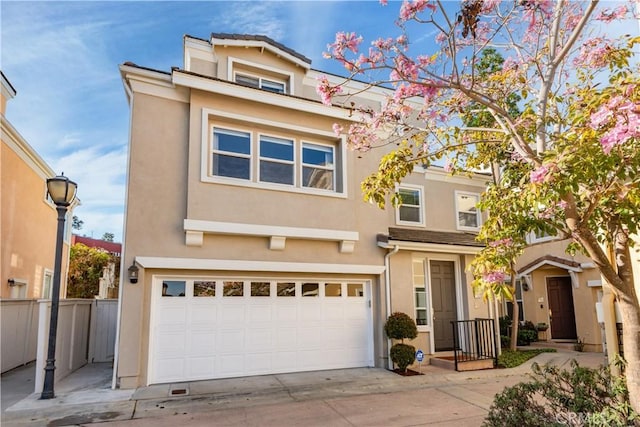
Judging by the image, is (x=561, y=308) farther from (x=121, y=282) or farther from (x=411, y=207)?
(x=121, y=282)

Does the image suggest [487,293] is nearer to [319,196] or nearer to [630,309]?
[630,309]

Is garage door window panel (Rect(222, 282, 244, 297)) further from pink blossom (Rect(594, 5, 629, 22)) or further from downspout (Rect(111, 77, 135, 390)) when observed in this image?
pink blossom (Rect(594, 5, 629, 22))

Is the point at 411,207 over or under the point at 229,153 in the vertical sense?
under

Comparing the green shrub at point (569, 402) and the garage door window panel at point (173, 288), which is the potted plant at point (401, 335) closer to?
the green shrub at point (569, 402)

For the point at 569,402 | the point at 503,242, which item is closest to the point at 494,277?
the point at 503,242

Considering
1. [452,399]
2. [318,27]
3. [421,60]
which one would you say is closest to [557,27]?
[421,60]

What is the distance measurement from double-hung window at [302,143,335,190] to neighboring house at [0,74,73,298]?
855cm

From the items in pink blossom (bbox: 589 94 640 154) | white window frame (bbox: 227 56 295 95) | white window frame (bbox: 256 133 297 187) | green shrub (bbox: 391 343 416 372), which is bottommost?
green shrub (bbox: 391 343 416 372)

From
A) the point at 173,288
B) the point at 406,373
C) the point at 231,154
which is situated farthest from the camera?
the point at 231,154

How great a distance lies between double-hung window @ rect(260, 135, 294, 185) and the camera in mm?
9758

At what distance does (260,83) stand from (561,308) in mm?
13395

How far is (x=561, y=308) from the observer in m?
14.9

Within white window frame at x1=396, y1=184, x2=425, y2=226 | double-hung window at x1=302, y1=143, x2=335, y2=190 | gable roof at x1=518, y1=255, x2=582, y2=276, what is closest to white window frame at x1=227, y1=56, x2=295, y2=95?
double-hung window at x1=302, y1=143, x2=335, y2=190

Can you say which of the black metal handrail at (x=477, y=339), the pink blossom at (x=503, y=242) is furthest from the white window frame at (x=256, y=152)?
the pink blossom at (x=503, y=242)
